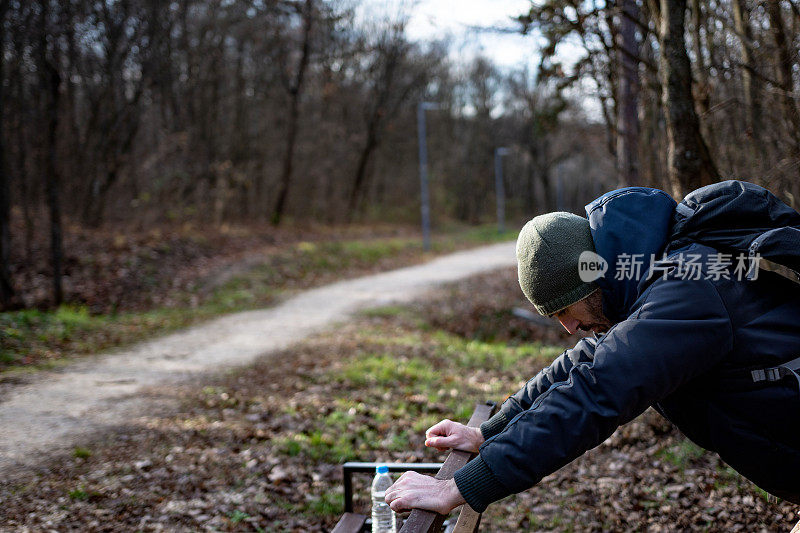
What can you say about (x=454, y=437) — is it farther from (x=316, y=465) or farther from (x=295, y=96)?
(x=295, y=96)

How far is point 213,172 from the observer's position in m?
22.8

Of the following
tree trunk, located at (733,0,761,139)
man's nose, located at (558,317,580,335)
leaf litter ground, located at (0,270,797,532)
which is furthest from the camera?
tree trunk, located at (733,0,761,139)

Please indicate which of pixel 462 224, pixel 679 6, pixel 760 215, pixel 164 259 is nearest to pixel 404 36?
pixel 462 224

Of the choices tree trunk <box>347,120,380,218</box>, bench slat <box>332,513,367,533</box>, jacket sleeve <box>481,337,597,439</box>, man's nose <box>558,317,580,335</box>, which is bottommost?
bench slat <box>332,513,367,533</box>

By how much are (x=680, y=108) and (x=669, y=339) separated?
3526mm

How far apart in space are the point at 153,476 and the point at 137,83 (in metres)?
15.5

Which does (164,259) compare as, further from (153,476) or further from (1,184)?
(153,476)

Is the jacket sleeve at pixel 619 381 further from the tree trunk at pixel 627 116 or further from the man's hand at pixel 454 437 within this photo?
the tree trunk at pixel 627 116

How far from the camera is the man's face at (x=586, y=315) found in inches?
91.3

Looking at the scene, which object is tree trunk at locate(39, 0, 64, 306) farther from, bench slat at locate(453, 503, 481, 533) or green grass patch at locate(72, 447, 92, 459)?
bench slat at locate(453, 503, 481, 533)

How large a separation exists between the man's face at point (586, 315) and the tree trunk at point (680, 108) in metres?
2.96

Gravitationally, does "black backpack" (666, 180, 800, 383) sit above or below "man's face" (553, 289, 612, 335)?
above

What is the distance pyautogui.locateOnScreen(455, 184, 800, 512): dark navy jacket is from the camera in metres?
1.91

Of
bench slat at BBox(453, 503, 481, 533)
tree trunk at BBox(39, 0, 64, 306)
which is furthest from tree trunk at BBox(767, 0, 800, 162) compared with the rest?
tree trunk at BBox(39, 0, 64, 306)
